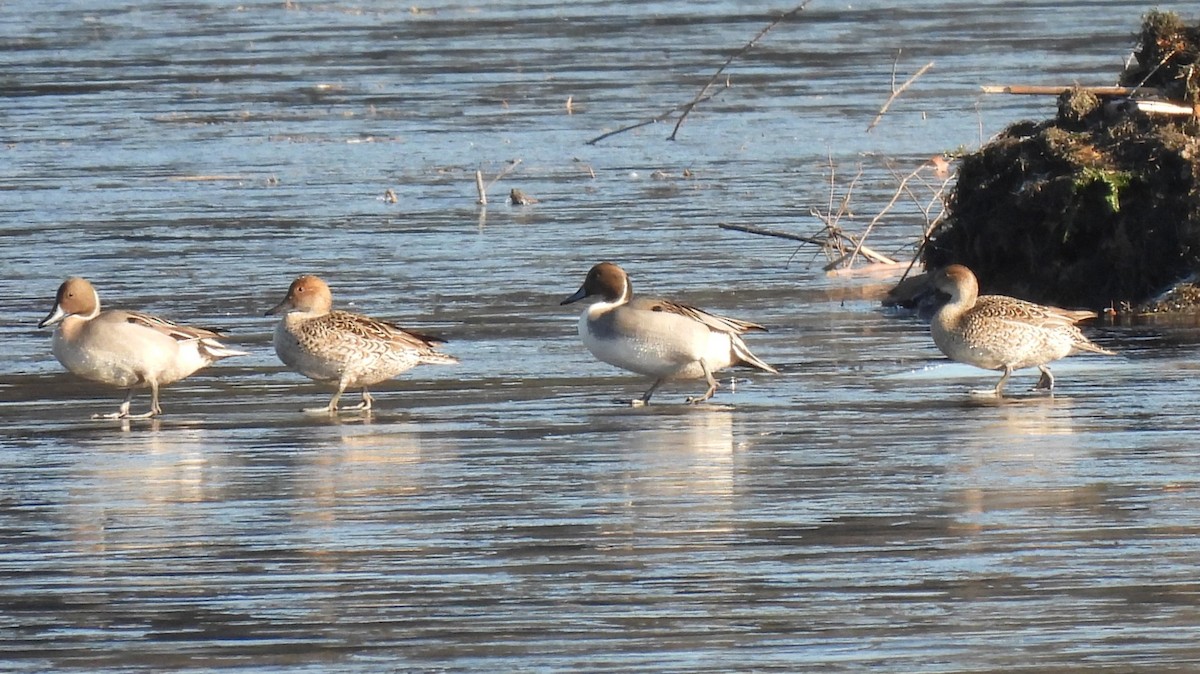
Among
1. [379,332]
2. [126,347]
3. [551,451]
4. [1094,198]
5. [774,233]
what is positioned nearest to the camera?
[551,451]

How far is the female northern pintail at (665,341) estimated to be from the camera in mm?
10633

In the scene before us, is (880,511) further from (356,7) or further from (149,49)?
(356,7)

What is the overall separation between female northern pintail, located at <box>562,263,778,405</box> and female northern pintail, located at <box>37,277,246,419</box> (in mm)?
1730

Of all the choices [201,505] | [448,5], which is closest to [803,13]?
[448,5]

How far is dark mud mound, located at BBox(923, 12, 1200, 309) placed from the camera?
13164mm

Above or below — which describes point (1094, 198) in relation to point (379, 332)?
above

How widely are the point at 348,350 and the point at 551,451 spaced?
5.38ft

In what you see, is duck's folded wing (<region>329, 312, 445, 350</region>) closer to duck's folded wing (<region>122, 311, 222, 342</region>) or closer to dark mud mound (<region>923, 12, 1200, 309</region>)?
duck's folded wing (<region>122, 311, 222, 342</region>)

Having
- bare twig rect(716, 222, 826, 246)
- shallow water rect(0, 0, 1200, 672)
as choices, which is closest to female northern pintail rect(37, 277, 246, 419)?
shallow water rect(0, 0, 1200, 672)

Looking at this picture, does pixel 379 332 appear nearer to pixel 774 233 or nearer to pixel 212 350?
pixel 212 350

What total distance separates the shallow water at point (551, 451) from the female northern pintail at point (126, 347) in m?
0.19

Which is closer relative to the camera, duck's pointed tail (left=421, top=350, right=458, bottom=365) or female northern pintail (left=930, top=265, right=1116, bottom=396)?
female northern pintail (left=930, top=265, right=1116, bottom=396)

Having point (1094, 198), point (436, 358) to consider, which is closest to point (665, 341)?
point (436, 358)

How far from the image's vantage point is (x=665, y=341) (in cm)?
1063
